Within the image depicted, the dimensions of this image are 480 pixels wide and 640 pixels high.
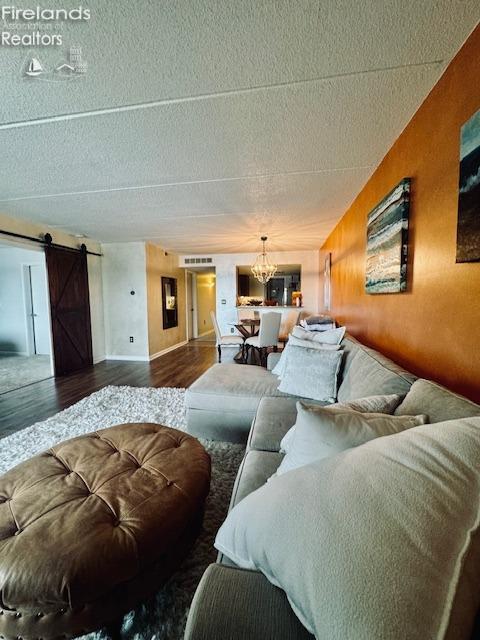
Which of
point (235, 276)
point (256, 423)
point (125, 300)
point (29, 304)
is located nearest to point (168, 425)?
point (256, 423)

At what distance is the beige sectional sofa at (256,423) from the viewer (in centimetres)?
54

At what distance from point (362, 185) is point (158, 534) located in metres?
3.21

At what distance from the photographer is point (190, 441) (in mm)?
1425

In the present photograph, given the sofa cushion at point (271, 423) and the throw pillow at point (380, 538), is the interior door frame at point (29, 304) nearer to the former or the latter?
the sofa cushion at point (271, 423)

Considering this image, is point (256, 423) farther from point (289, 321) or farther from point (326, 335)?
point (289, 321)

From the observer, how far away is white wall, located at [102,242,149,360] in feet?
17.4

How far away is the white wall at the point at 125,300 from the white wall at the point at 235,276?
1.71 meters

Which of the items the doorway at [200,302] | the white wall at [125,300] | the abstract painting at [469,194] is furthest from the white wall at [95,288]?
the abstract painting at [469,194]

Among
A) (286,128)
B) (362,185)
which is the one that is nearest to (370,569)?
(286,128)

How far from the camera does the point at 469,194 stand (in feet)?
3.52

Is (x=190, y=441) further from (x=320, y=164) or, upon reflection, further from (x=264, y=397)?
(x=320, y=164)

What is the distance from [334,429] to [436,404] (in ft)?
1.44

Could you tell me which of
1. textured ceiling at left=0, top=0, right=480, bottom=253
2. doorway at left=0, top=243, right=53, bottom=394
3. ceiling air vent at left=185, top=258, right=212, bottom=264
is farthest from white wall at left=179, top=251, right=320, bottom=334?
textured ceiling at left=0, top=0, right=480, bottom=253

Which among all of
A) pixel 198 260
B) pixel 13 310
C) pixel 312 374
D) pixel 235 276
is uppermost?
pixel 198 260
